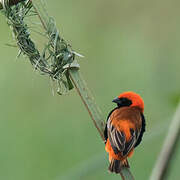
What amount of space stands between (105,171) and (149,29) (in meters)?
2.50

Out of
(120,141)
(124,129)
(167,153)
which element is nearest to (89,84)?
(124,129)

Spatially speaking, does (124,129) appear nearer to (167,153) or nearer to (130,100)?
(130,100)

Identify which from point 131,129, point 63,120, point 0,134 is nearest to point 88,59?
point 63,120

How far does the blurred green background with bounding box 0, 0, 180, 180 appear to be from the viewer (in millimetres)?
3969

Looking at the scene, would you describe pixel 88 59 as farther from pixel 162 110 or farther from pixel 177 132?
pixel 177 132

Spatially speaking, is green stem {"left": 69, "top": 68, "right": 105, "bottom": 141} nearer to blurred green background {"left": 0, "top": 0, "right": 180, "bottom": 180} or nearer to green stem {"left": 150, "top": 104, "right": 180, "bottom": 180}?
green stem {"left": 150, "top": 104, "right": 180, "bottom": 180}

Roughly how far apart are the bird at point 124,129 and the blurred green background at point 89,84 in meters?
0.21

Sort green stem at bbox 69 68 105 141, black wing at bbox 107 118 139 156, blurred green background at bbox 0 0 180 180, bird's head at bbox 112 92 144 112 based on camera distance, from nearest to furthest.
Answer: green stem at bbox 69 68 105 141 → black wing at bbox 107 118 139 156 → bird's head at bbox 112 92 144 112 → blurred green background at bbox 0 0 180 180

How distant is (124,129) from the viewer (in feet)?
9.39

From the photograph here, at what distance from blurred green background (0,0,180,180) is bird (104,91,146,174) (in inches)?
8.3

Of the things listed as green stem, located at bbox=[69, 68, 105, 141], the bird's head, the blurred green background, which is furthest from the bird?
green stem, located at bbox=[69, 68, 105, 141]

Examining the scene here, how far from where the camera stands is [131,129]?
2.89 meters

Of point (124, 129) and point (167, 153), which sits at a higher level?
point (167, 153)

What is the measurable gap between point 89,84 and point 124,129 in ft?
7.65
